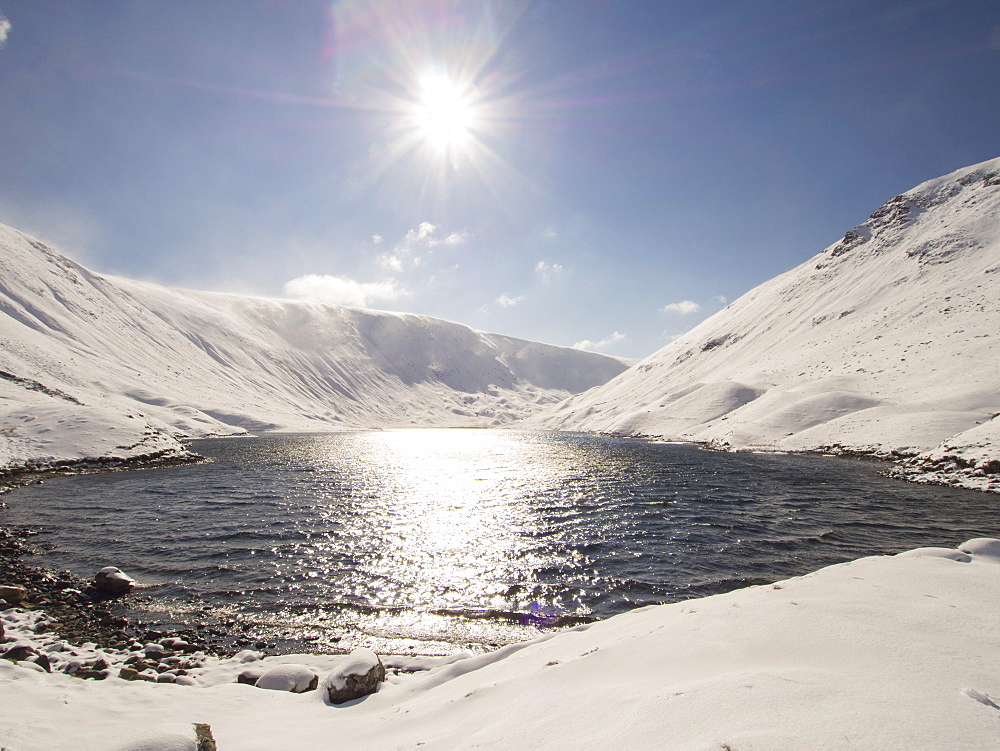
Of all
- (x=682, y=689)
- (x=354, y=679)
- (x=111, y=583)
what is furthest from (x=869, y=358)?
(x=111, y=583)

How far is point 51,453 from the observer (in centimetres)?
4003

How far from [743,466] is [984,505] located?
2021 centimetres

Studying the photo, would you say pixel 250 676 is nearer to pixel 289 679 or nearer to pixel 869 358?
pixel 289 679

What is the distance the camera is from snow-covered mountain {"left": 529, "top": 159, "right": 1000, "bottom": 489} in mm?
46062

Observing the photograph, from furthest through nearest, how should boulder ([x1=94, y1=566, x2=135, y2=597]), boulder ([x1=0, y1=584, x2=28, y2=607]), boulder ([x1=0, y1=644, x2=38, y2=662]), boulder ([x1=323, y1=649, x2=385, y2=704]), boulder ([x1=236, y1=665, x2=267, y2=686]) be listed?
1. boulder ([x1=94, y1=566, x2=135, y2=597])
2. boulder ([x1=0, y1=584, x2=28, y2=607])
3. boulder ([x1=236, y1=665, x2=267, y2=686])
4. boulder ([x1=0, y1=644, x2=38, y2=662])
5. boulder ([x1=323, y1=649, x2=385, y2=704])

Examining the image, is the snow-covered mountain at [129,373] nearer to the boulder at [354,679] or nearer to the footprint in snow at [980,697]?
the boulder at [354,679]

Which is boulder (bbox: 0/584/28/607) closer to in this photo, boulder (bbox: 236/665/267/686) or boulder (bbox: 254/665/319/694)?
boulder (bbox: 236/665/267/686)

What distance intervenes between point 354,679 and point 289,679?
1.91 metres

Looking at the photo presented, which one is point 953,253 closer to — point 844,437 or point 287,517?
point 844,437

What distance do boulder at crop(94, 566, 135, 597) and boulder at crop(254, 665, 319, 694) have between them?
880cm

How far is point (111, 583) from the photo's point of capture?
1479cm

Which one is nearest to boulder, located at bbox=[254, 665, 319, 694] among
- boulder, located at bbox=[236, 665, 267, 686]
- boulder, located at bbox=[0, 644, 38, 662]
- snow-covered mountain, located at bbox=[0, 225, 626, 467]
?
boulder, located at bbox=[236, 665, 267, 686]

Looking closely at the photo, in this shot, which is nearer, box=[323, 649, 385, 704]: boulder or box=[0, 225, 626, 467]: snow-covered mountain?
box=[323, 649, 385, 704]: boulder

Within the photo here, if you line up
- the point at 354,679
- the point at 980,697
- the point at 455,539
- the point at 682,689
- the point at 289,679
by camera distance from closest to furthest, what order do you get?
the point at 980,697, the point at 682,689, the point at 354,679, the point at 289,679, the point at 455,539
